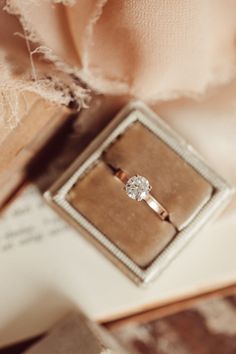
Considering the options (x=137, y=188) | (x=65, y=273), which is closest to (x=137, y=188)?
(x=137, y=188)

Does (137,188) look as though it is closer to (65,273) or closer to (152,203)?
(152,203)

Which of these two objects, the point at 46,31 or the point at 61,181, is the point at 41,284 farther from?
the point at 46,31
